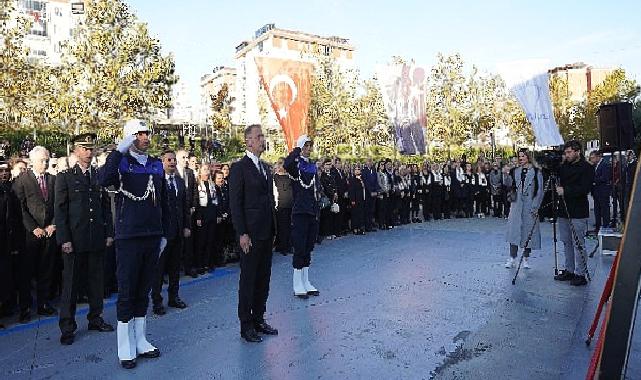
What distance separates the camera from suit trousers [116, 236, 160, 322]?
4.82 m

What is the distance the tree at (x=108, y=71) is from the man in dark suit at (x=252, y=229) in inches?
624

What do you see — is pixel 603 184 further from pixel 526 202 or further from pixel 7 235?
pixel 7 235

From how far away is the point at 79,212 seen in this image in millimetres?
5672

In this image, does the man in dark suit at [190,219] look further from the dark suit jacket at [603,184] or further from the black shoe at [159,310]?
the dark suit jacket at [603,184]

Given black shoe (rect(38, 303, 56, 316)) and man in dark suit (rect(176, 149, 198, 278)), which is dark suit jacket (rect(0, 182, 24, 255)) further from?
man in dark suit (rect(176, 149, 198, 278))

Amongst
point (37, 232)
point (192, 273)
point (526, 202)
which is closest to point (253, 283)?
point (37, 232)

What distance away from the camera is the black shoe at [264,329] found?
5605 mm

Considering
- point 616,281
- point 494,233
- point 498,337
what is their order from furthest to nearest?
point 494,233
point 498,337
point 616,281

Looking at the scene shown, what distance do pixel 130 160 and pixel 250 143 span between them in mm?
1213

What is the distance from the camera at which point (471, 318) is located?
6020mm

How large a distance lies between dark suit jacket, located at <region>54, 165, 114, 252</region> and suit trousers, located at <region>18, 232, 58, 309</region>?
1.56m

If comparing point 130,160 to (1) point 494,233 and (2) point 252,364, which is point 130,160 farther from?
(1) point 494,233

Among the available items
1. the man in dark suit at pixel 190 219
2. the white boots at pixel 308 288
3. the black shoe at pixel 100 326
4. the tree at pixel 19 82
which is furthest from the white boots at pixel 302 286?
the tree at pixel 19 82

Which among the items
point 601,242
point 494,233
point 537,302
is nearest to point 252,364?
point 537,302
